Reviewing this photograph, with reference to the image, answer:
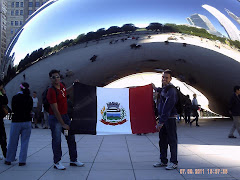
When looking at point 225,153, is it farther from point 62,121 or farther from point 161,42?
point 161,42

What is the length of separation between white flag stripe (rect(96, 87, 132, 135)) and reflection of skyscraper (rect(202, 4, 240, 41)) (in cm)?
647

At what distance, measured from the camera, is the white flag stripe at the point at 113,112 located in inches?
179

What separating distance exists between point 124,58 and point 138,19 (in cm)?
140

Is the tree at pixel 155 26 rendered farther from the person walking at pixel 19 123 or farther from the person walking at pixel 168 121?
the person walking at pixel 19 123

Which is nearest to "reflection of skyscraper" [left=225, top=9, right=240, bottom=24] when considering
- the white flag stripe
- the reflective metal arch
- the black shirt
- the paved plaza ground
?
the reflective metal arch

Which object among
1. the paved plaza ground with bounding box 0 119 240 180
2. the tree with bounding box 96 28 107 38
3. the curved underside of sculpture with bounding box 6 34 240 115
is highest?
the tree with bounding box 96 28 107 38

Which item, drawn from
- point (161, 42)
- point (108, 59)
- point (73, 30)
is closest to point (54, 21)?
point (73, 30)

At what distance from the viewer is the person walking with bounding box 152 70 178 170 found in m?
3.97

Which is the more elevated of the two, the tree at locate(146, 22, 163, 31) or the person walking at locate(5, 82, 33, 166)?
the tree at locate(146, 22, 163, 31)

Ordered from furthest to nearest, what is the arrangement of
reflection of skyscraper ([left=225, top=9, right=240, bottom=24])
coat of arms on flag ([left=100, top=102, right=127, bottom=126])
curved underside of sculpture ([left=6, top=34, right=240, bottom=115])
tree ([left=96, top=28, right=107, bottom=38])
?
1. reflection of skyscraper ([left=225, top=9, right=240, bottom=24])
2. curved underside of sculpture ([left=6, top=34, right=240, bottom=115])
3. tree ([left=96, top=28, right=107, bottom=38])
4. coat of arms on flag ([left=100, top=102, right=127, bottom=126])

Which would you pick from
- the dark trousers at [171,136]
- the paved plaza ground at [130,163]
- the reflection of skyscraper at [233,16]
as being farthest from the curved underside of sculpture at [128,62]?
the dark trousers at [171,136]

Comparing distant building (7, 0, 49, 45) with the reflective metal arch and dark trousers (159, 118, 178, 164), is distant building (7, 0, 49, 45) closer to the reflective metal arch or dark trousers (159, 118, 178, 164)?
the reflective metal arch

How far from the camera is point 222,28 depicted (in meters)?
9.92

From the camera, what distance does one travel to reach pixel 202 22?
31.7ft
